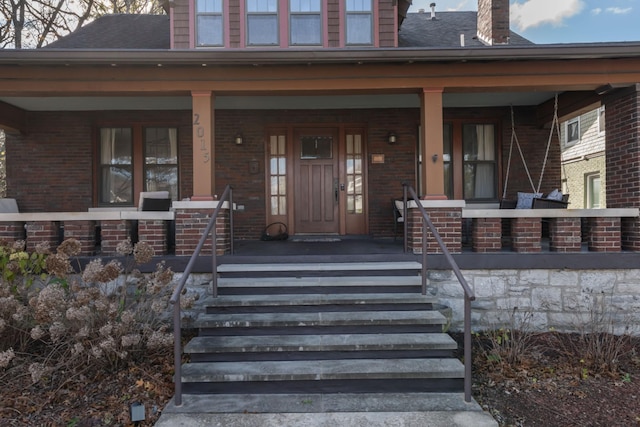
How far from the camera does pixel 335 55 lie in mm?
4707

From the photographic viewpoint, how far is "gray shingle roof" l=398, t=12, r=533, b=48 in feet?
24.5

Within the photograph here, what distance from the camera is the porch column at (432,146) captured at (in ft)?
16.3

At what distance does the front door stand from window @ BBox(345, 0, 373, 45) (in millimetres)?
1560

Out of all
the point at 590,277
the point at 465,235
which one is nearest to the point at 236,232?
the point at 465,235

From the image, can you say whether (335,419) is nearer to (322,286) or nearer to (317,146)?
(322,286)

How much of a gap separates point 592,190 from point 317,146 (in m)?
9.53

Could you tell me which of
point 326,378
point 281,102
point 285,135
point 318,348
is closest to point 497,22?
point 281,102

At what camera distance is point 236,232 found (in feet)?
23.6

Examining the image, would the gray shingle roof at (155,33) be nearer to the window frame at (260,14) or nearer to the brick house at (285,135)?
the brick house at (285,135)

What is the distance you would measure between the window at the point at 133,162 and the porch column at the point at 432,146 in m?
4.57

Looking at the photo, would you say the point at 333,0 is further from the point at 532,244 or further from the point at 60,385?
the point at 60,385

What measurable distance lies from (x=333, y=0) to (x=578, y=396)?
19.8ft

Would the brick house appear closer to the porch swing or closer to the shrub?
the porch swing

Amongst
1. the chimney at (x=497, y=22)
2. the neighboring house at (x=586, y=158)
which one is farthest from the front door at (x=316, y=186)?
the neighboring house at (x=586, y=158)
